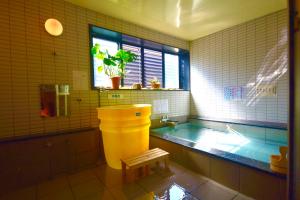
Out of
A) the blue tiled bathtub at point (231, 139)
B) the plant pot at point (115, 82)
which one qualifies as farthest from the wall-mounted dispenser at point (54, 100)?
the blue tiled bathtub at point (231, 139)

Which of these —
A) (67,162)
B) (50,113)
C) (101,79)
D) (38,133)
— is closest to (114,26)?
(101,79)

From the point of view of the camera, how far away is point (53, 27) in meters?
1.82

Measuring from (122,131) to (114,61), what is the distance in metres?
1.05

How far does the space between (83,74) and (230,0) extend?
2.14m

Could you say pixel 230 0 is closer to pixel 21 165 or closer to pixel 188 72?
pixel 188 72

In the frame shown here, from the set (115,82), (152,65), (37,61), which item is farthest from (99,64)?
(152,65)

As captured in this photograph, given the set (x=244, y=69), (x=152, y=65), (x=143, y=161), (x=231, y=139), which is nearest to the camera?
(x=143, y=161)

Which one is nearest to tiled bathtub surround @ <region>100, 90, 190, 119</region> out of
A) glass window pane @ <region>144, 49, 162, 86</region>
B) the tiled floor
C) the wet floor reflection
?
glass window pane @ <region>144, 49, 162, 86</region>

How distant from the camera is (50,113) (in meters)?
1.85

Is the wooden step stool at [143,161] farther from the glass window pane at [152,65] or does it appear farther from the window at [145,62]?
the glass window pane at [152,65]

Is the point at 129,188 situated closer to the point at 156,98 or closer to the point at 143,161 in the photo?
the point at 143,161

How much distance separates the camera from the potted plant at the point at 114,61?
6.93 feet

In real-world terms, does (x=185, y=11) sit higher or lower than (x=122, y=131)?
higher

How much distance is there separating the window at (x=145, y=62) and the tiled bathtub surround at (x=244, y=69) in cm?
30
